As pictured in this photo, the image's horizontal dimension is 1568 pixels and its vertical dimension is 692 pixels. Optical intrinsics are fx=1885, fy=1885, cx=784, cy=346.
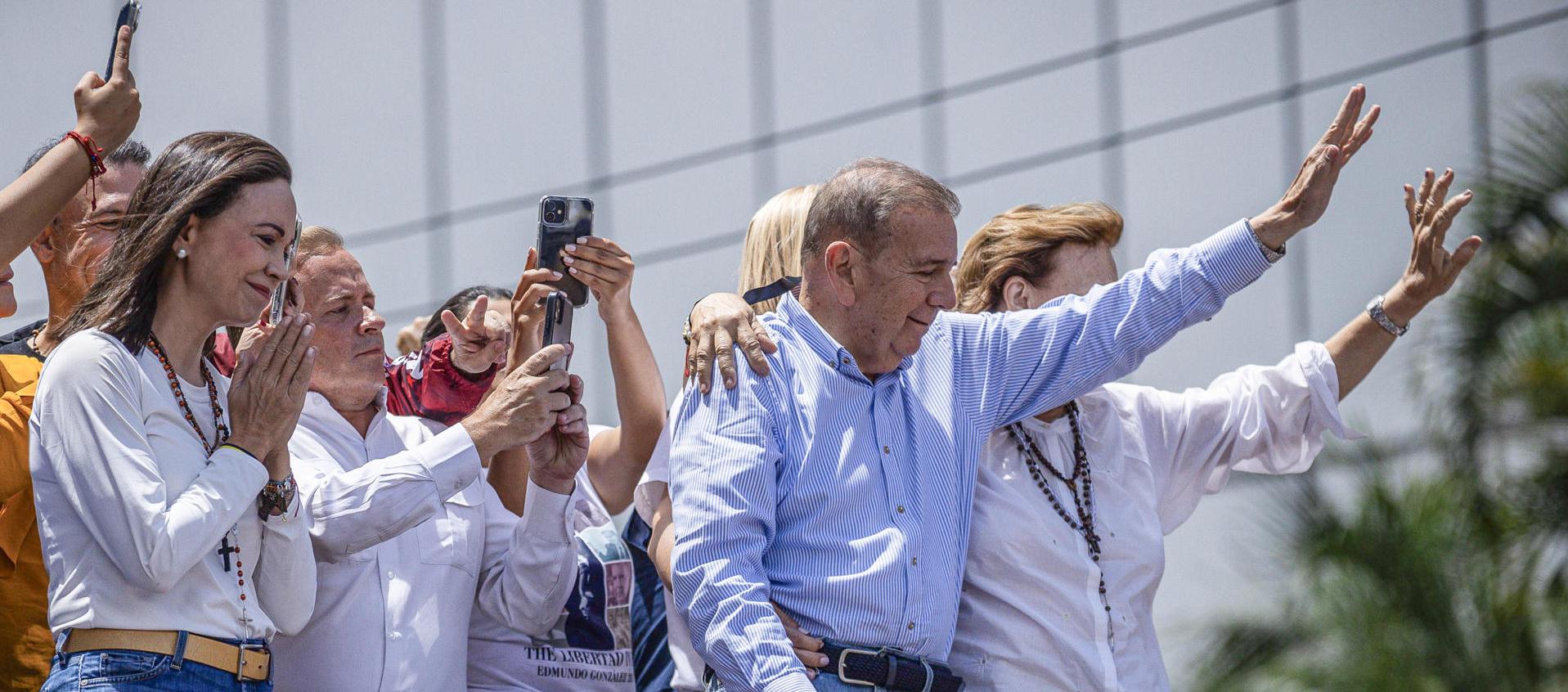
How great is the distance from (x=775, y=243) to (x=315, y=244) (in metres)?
1.05

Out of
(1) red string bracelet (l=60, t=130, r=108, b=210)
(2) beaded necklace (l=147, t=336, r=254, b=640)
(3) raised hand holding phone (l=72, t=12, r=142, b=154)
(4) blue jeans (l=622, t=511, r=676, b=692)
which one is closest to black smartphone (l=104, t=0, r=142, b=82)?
(3) raised hand holding phone (l=72, t=12, r=142, b=154)

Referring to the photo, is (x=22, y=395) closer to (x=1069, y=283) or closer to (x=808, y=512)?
(x=808, y=512)

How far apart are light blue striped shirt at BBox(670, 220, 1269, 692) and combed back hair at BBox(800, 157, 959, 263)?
168 millimetres

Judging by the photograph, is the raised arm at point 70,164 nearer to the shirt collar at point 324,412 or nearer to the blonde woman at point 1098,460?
the shirt collar at point 324,412

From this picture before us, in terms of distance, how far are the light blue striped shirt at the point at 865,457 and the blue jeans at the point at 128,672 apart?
0.82 m

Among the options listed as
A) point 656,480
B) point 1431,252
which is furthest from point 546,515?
point 1431,252

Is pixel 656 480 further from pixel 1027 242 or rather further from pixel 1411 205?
pixel 1411 205

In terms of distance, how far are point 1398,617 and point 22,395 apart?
272 inches

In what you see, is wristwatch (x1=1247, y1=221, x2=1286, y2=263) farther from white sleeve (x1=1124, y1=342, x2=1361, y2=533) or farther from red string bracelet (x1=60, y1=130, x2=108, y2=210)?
red string bracelet (x1=60, y1=130, x2=108, y2=210)

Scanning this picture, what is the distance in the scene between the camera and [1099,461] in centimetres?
384

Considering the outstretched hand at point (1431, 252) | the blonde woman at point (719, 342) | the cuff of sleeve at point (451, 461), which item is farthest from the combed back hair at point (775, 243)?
the outstretched hand at point (1431, 252)

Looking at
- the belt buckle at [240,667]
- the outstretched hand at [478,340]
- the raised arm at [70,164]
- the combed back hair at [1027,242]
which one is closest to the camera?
the belt buckle at [240,667]

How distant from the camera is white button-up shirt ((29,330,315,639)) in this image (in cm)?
299

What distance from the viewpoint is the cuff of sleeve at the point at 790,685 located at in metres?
3.12
